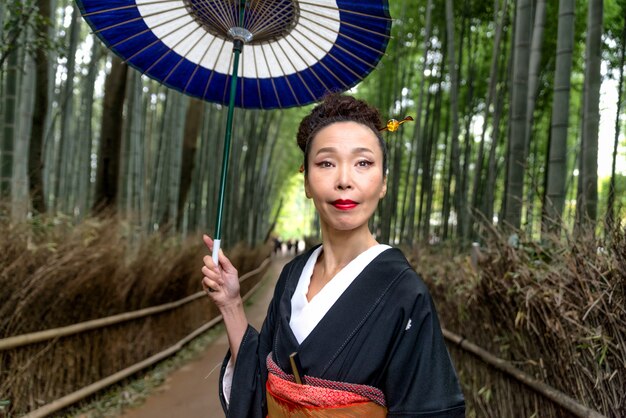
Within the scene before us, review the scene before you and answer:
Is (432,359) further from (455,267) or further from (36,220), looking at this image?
(36,220)

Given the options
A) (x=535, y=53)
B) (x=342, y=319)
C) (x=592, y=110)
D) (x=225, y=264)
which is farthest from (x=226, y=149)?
(x=535, y=53)

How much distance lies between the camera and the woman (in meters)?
1.26

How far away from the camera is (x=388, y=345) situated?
1273 mm

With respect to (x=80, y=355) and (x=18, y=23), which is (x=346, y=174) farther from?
(x=18, y=23)

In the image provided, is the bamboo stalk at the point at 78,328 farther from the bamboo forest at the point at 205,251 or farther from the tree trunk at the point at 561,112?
the tree trunk at the point at 561,112

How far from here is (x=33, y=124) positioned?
529cm

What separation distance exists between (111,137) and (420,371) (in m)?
5.61

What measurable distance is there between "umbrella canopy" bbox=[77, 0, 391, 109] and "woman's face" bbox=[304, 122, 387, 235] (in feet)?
1.27

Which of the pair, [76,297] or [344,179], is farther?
[76,297]

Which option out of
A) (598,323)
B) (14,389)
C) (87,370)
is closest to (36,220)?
(87,370)

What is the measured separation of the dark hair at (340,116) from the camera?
146cm

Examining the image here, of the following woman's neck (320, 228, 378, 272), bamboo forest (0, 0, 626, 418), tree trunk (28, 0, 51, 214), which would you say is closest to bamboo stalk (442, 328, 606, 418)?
bamboo forest (0, 0, 626, 418)

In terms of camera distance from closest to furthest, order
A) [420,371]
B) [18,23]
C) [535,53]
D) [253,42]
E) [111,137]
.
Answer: [420,371] → [253,42] → [18,23] → [535,53] → [111,137]

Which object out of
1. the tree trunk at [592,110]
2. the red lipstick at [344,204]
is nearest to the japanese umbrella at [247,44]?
the red lipstick at [344,204]
